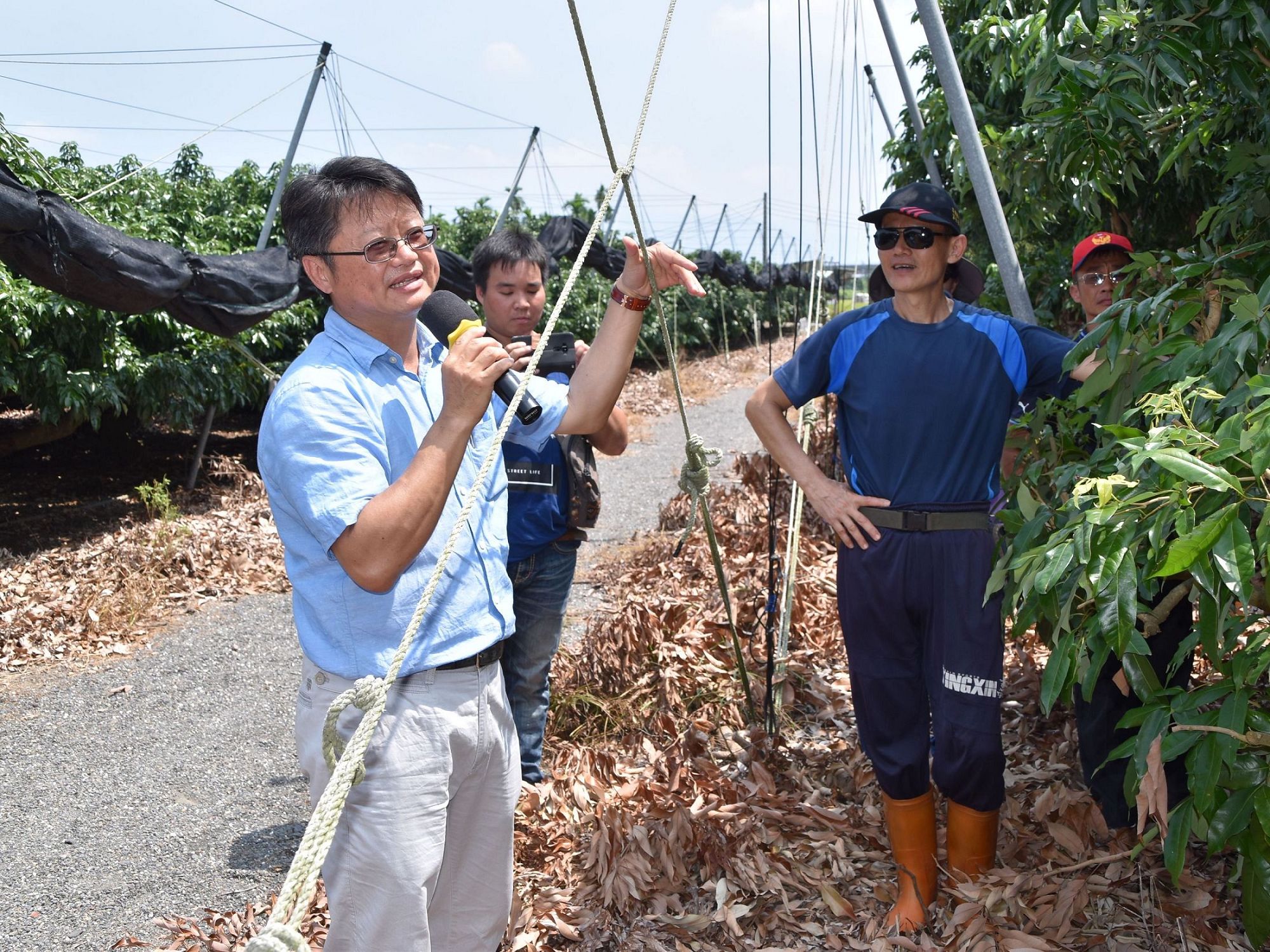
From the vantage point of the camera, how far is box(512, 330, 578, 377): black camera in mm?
3377

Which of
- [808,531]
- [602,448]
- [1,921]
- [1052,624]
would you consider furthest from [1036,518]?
[808,531]

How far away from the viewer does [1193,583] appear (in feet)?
6.50

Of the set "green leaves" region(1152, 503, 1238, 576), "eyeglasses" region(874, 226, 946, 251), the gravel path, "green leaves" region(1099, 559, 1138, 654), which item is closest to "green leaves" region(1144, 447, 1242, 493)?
"green leaves" region(1152, 503, 1238, 576)

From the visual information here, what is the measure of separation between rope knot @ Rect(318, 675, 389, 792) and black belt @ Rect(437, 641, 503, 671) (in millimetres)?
175

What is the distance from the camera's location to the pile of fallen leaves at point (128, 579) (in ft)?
19.7

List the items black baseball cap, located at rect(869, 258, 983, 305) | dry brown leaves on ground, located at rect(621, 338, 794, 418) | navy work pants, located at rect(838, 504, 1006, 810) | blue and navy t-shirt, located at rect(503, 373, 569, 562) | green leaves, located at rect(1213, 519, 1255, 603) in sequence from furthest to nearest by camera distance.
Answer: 1. dry brown leaves on ground, located at rect(621, 338, 794, 418)
2. blue and navy t-shirt, located at rect(503, 373, 569, 562)
3. black baseball cap, located at rect(869, 258, 983, 305)
4. navy work pants, located at rect(838, 504, 1006, 810)
5. green leaves, located at rect(1213, 519, 1255, 603)

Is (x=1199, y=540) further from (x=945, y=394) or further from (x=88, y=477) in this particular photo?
(x=88, y=477)

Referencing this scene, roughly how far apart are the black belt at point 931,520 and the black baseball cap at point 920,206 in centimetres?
77

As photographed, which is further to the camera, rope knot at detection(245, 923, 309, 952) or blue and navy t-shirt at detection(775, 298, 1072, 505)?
blue and navy t-shirt at detection(775, 298, 1072, 505)

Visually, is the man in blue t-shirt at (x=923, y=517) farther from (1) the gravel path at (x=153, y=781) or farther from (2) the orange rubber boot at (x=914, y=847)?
(1) the gravel path at (x=153, y=781)

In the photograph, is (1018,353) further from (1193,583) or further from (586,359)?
(586,359)

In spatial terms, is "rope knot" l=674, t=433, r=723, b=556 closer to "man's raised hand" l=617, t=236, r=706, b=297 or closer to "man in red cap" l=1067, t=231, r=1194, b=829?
"man's raised hand" l=617, t=236, r=706, b=297

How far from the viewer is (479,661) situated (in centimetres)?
196

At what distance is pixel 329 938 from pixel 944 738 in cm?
159
